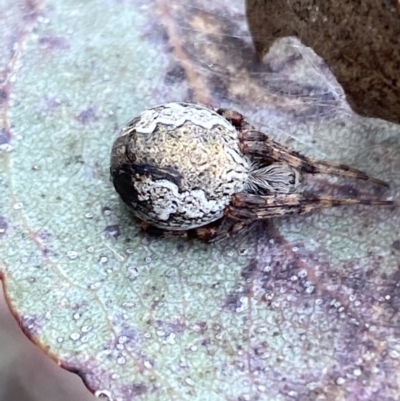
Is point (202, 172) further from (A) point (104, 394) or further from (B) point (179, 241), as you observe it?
(A) point (104, 394)

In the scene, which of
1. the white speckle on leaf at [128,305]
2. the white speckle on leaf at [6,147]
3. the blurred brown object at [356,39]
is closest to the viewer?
the blurred brown object at [356,39]

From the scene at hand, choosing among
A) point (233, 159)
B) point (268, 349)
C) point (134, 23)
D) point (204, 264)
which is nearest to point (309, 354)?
point (268, 349)

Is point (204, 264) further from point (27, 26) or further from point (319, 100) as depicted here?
point (27, 26)

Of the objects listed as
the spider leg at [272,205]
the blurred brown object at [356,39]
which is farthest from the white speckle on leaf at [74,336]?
the blurred brown object at [356,39]

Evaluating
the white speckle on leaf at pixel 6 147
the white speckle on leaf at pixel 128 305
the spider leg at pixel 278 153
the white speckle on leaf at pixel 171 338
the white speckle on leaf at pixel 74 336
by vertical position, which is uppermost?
the white speckle on leaf at pixel 6 147

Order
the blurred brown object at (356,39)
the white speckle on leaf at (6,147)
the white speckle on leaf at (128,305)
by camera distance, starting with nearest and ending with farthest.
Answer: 1. the blurred brown object at (356,39)
2. the white speckle on leaf at (128,305)
3. the white speckle on leaf at (6,147)

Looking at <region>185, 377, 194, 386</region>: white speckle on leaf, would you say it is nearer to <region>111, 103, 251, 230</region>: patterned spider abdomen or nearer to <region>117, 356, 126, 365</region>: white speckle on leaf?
<region>117, 356, 126, 365</region>: white speckle on leaf

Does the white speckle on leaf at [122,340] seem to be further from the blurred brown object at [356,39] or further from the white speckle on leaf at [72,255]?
the blurred brown object at [356,39]
